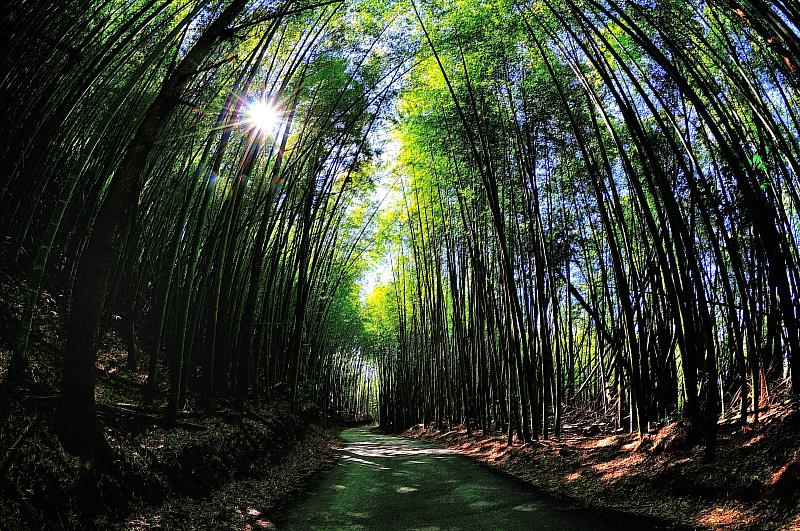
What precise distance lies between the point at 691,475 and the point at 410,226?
20.5ft

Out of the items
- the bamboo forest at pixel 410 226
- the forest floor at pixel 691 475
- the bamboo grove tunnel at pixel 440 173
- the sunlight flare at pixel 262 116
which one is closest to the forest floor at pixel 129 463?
the bamboo forest at pixel 410 226

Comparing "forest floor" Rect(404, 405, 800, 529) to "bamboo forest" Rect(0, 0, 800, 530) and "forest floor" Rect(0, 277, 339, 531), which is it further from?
"forest floor" Rect(0, 277, 339, 531)

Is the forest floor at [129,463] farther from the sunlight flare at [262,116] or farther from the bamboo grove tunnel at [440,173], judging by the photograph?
the sunlight flare at [262,116]

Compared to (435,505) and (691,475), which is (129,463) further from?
(691,475)

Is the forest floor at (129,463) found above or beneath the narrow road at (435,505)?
above

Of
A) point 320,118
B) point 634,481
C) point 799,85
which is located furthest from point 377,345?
point 799,85

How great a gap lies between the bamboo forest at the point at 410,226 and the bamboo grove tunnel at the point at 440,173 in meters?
0.04

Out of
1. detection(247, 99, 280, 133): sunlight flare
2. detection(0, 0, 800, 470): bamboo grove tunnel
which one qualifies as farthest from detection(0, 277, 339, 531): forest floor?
detection(247, 99, 280, 133): sunlight flare

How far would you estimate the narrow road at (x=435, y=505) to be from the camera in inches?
102

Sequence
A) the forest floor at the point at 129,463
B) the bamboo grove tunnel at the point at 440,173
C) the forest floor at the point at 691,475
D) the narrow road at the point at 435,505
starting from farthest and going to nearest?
the bamboo grove tunnel at the point at 440,173 → the narrow road at the point at 435,505 → the forest floor at the point at 691,475 → the forest floor at the point at 129,463

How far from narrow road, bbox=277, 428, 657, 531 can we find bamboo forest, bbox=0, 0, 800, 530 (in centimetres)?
3

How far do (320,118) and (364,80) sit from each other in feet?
2.39

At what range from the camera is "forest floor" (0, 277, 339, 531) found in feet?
6.91

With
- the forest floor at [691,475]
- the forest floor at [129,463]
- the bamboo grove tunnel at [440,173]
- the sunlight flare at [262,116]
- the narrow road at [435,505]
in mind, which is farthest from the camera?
the sunlight flare at [262,116]
